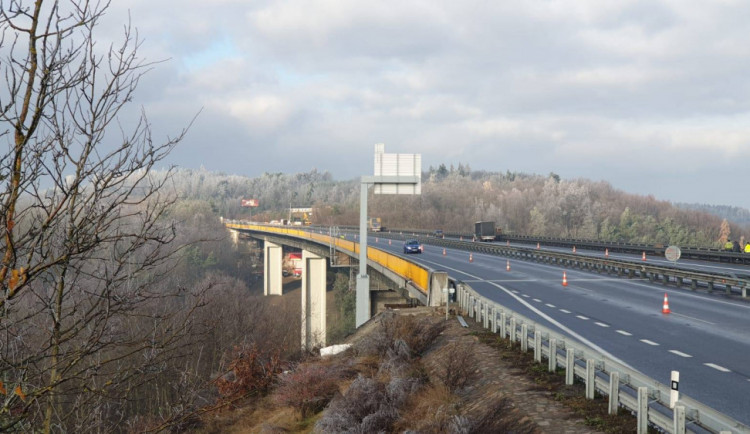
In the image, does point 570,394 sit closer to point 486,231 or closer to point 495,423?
point 495,423

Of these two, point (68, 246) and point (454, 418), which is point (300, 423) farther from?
point (68, 246)

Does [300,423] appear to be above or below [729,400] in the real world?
below

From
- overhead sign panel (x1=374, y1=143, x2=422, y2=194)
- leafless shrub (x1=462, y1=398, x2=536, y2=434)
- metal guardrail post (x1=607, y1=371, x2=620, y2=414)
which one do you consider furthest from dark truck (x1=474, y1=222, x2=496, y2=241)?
metal guardrail post (x1=607, y1=371, x2=620, y2=414)

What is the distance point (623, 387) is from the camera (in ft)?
38.0

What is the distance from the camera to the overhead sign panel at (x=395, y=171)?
30.5 meters

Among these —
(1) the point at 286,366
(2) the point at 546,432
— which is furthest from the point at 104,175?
(1) the point at 286,366

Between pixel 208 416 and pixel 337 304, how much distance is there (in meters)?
72.9

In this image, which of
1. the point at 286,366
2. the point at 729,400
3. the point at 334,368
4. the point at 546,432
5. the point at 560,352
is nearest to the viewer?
the point at 546,432

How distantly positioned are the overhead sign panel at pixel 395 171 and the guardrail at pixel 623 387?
13.5 m

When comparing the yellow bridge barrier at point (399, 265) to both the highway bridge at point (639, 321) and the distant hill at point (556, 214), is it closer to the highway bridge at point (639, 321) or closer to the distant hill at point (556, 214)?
the highway bridge at point (639, 321)

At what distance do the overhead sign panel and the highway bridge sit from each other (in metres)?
4.84

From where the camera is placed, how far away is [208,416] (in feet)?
59.9

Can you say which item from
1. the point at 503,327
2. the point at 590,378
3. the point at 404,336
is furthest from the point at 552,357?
the point at 404,336

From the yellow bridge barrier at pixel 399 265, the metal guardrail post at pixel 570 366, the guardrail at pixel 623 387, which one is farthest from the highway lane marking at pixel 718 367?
the yellow bridge barrier at pixel 399 265
